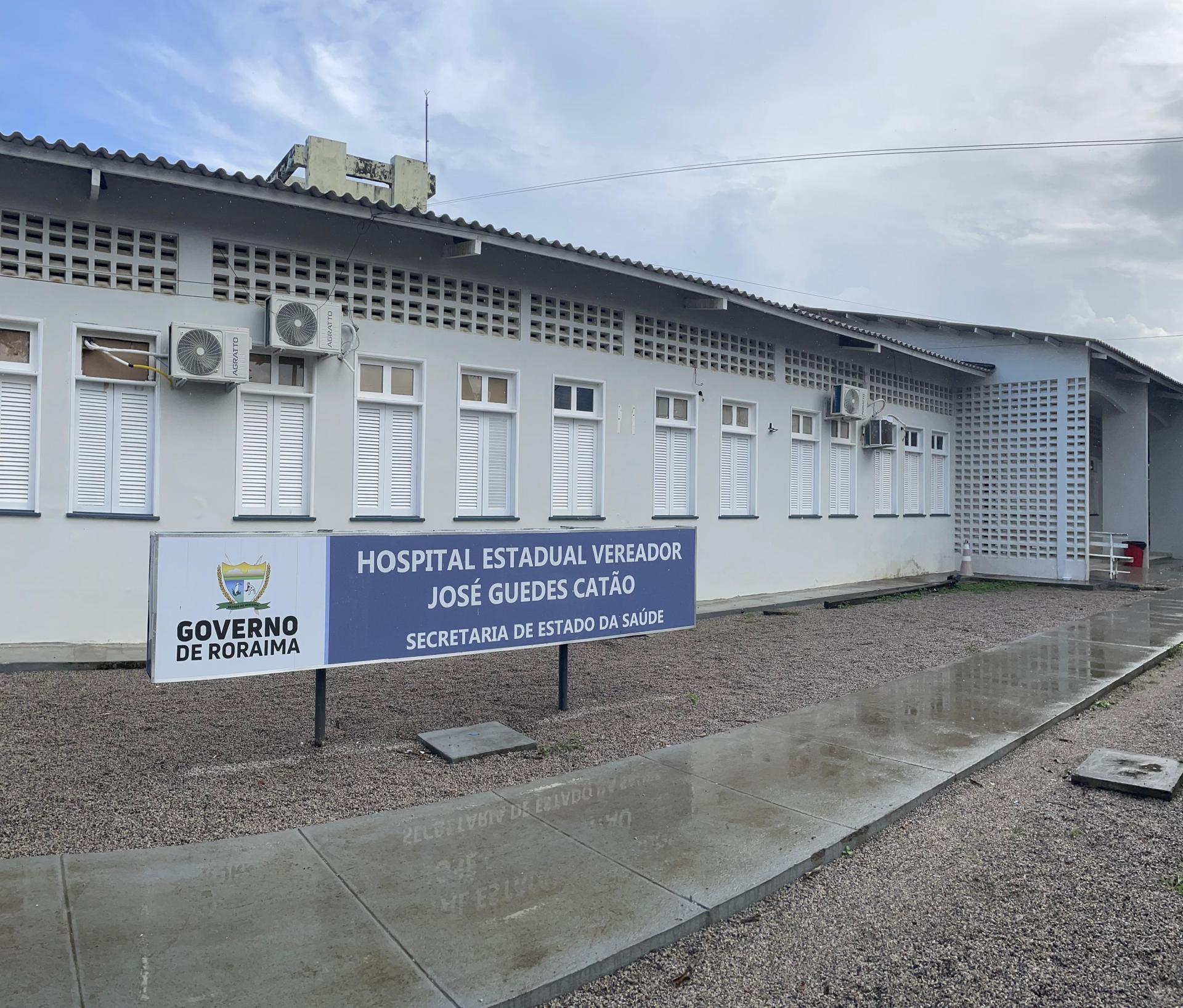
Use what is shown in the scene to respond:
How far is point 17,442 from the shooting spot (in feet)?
28.7

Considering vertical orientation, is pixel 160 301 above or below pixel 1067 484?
above

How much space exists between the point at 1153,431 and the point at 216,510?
29462 mm

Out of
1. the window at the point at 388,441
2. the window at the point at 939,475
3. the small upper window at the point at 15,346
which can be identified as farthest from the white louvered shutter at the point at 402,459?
the window at the point at 939,475

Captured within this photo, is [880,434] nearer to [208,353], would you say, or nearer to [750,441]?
[750,441]

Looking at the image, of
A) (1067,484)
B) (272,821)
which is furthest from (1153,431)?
(272,821)

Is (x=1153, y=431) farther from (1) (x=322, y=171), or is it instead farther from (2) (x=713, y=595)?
(1) (x=322, y=171)

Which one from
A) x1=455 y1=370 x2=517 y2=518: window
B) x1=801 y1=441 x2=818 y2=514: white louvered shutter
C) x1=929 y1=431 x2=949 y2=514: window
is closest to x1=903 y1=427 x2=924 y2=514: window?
x1=929 y1=431 x2=949 y2=514: window

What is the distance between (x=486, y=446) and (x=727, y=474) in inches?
178

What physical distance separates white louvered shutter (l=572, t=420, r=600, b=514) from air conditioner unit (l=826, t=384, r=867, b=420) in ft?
18.4

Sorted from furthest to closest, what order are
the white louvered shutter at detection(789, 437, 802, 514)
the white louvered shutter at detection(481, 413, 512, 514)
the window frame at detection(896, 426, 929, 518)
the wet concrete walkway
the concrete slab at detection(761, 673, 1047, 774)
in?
1. the window frame at detection(896, 426, 929, 518)
2. the white louvered shutter at detection(789, 437, 802, 514)
3. the white louvered shutter at detection(481, 413, 512, 514)
4. the concrete slab at detection(761, 673, 1047, 774)
5. the wet concrete walkway

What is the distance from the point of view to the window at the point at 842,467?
54.7 ft

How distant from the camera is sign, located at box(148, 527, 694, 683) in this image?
543 cm

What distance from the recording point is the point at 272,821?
192 inches

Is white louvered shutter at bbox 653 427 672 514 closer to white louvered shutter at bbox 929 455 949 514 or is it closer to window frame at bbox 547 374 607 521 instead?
window frame at bbox 547 374 607 521
